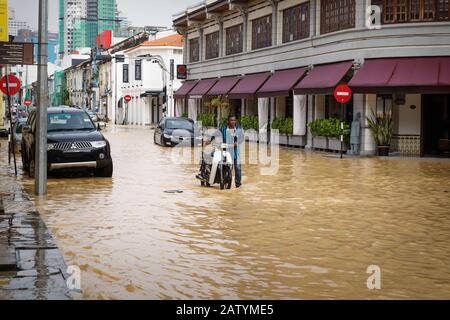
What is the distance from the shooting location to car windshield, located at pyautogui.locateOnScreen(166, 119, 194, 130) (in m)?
37.7

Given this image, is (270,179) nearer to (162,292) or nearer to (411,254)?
(411,254)

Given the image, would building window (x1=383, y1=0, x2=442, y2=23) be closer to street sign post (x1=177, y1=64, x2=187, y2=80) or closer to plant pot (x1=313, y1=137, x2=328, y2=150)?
plant pot (x1=313, y1=137, x2=328, y2=150)

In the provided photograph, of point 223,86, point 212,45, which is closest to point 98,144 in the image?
point 223,86

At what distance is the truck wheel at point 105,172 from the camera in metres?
20.0

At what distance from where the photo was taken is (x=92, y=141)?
19.5m

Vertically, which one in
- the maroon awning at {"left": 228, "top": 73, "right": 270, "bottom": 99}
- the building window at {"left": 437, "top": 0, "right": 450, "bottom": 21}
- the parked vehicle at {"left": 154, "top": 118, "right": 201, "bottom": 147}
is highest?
the building window at {"left": 437, "top": 0, "right": 450, "bottom": 21}

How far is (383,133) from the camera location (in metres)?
29.8

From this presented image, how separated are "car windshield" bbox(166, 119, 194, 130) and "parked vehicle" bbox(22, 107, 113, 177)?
16397 mm

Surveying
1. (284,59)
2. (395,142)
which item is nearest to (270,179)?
(395,142)

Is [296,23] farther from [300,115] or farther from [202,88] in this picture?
[202,88]

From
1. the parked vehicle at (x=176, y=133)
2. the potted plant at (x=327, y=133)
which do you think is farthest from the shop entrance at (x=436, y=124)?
the parked vehicle at (x=176, y=133)

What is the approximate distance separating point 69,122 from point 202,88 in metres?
31.2

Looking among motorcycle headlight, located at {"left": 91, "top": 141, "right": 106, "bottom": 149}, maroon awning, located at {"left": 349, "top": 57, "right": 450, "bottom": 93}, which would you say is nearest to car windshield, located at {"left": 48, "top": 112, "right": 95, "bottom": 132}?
motorcycle headlight, located at {"left": 91, "top": 141, "right": 106, "bottom": 149}

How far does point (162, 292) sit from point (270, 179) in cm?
1294
